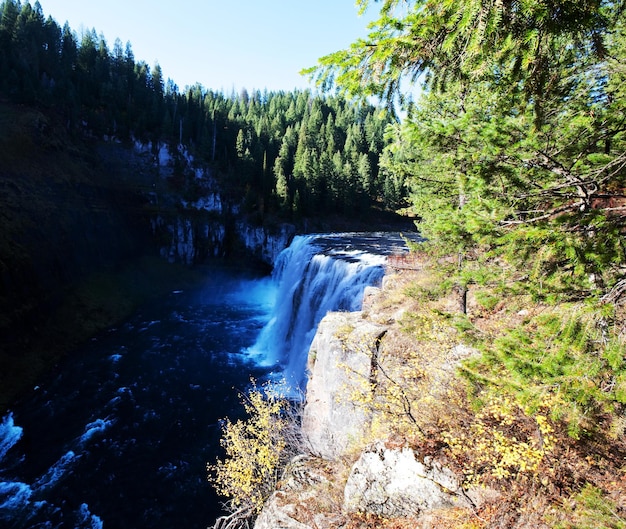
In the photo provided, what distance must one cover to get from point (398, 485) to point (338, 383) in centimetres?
Result: 477

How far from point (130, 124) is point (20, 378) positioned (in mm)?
48030

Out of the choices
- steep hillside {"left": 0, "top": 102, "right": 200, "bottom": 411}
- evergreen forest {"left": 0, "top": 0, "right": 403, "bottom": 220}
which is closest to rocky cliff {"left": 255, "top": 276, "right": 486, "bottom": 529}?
steep hillside {"left": 0, "top": 102, "right": 200, "bottom": 411}

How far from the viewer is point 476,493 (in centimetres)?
618

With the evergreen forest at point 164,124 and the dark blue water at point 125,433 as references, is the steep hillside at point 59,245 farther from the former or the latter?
the evergreen forest at point 164,124

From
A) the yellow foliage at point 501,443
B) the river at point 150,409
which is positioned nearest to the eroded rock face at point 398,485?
the yellow foliage at point 501,443

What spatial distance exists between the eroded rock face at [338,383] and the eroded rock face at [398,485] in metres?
2.16

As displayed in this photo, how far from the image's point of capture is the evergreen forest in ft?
159

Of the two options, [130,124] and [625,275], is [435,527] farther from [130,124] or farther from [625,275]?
[130,124]

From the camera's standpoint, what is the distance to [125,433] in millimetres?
16797

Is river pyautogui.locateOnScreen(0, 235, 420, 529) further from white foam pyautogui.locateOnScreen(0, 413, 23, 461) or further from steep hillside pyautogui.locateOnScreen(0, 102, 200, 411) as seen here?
steep hillside pyautogui.locateOnScreen(0, 102, 200, 411)

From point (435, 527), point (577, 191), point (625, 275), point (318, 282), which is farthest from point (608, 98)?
point (318, 282)

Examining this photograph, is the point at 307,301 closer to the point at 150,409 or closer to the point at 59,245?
the point at 150,409

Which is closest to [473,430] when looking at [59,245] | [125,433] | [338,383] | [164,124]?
[338,383]

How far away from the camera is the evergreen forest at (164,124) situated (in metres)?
48.3
